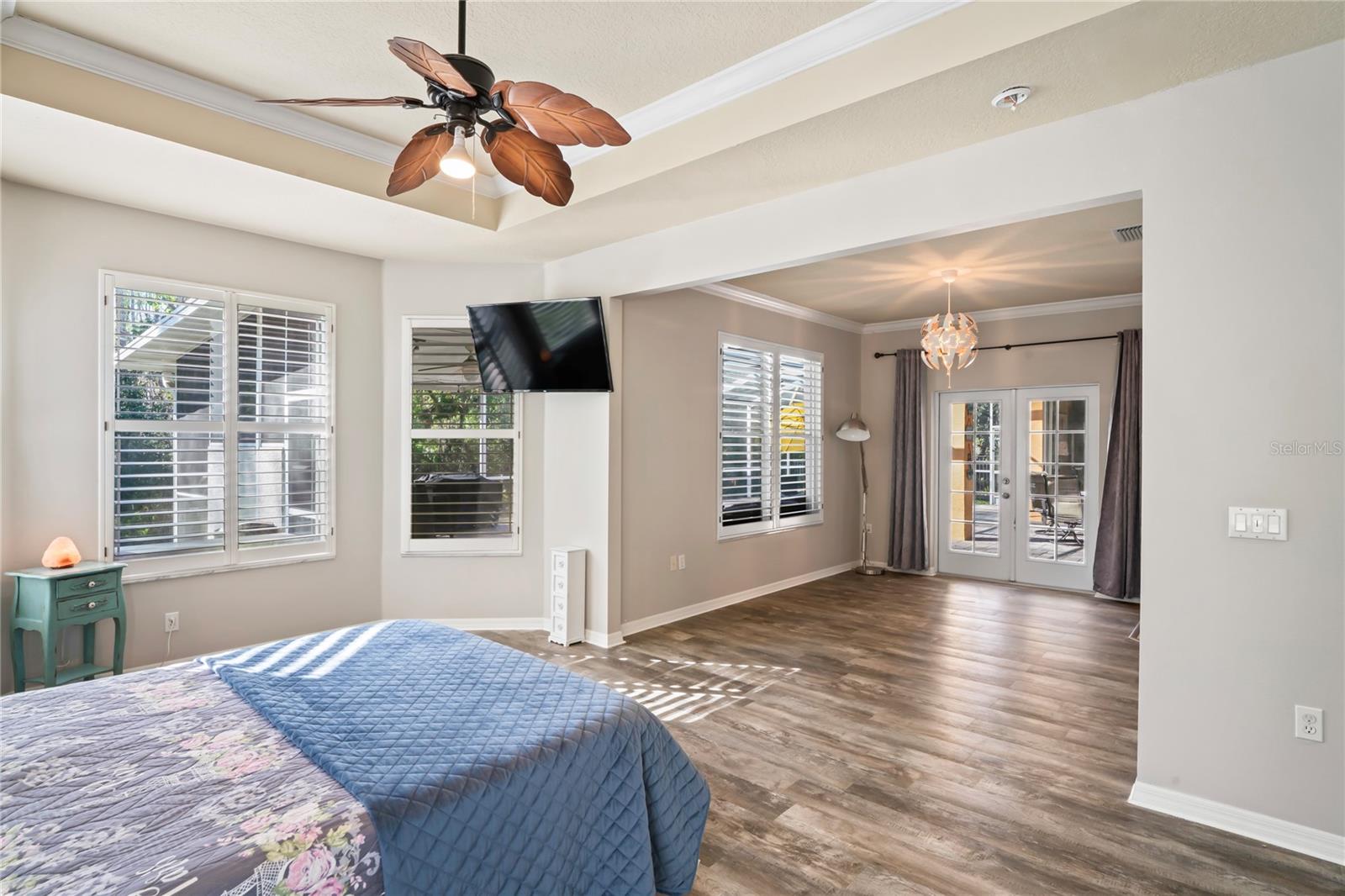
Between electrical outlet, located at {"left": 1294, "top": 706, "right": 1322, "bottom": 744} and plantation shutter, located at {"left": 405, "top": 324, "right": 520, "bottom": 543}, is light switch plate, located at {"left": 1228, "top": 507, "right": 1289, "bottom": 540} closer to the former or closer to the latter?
electrical outlet, located at {"left": 1294, "top": 706, "right": 1322, "bottom": 744}

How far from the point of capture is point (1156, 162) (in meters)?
2.54

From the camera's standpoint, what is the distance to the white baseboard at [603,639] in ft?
15.1

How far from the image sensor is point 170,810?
146 cm

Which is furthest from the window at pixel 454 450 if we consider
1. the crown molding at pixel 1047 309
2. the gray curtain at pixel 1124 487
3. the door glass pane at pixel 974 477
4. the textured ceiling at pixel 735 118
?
the gray curtain at pixel 1124 487

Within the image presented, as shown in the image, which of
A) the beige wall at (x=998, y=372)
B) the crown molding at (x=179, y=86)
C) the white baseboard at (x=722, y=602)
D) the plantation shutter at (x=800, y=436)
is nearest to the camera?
the crown molding at (x=179, y=86)

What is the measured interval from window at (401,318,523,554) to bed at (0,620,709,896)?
98.2 inches

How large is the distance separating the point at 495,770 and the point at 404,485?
3.52 meters

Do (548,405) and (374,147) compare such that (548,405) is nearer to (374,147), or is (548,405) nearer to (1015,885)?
(374,147)

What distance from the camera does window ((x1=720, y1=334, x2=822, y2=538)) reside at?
5809 millimetres

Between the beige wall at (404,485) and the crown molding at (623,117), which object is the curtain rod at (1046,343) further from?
the crown molding at (623,117)

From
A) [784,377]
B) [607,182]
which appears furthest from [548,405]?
[784,377]

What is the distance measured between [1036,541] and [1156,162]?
476 cm

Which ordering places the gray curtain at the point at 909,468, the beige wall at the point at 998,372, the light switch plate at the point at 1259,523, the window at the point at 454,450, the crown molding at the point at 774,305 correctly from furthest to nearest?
the gray curtain at the point at 909,468, the beige wall at the point at 998,372, the crown molding at the point at 774,305, the window at the point at 454,450, the light switch plate at the point at 1259,523

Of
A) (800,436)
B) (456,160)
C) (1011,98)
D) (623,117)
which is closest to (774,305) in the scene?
(800,436)
